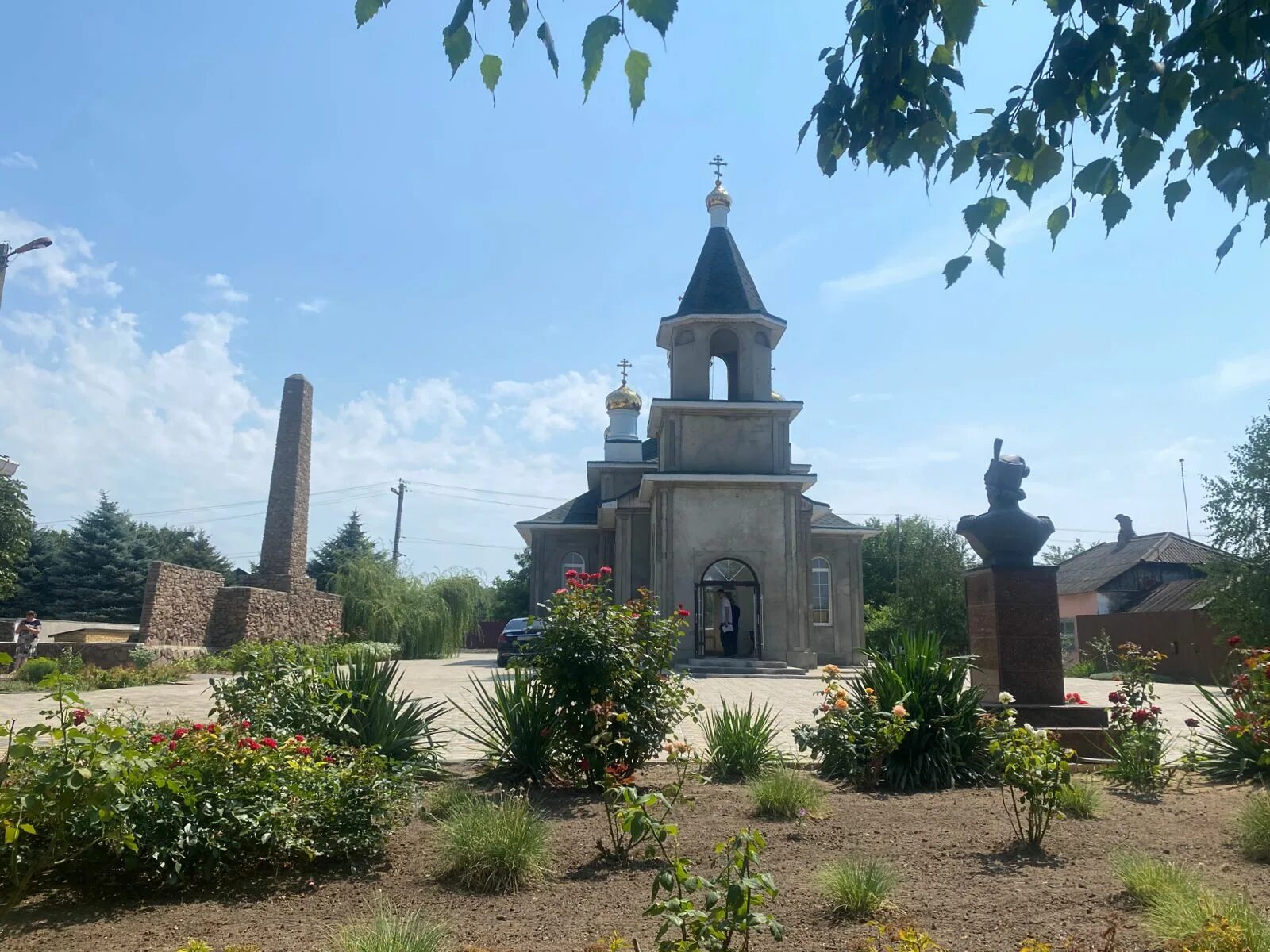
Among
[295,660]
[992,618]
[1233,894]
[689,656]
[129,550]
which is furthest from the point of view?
[129,550]

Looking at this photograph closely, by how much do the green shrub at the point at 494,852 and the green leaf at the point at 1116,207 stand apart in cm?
393

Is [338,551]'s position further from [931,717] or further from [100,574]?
[931,717]

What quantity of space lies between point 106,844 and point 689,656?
68.4 ft

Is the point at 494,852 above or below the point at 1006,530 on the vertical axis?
below

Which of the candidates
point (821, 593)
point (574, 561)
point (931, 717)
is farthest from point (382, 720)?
point (574, 561)

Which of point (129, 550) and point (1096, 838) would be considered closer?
point (1096, 838)

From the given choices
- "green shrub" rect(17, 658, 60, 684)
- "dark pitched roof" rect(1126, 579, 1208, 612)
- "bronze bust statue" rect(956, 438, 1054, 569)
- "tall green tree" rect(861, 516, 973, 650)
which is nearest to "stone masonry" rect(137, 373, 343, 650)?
"green shrub" rect(17, 658, 60, 684)

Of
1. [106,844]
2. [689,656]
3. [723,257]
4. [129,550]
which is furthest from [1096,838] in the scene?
[129,550]

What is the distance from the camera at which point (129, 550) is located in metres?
43.9

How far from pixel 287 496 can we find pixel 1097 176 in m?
31.4

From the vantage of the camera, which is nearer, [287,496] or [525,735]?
[525,735]

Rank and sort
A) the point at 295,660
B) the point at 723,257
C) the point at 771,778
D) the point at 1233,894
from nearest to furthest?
the point at 1233,894 < the point at 771,778 < the point at 295,660 < the point at 723,257

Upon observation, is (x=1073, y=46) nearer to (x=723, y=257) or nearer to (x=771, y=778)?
(x=771, y=778)

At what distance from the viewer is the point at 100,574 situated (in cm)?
4328
